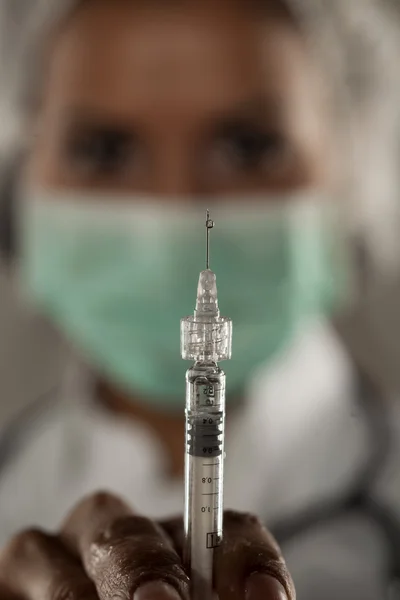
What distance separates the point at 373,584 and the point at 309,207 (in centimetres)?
72

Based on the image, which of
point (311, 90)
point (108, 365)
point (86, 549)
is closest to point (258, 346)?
point (108, 365)

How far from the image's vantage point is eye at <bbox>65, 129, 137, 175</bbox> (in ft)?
3.79

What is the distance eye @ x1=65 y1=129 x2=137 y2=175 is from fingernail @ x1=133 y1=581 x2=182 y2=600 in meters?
0.80

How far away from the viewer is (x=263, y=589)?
A: 1.65 feet

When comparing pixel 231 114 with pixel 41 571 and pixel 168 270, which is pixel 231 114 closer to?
pixel 168 270

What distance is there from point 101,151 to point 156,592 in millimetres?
837

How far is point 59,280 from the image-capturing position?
1233mm

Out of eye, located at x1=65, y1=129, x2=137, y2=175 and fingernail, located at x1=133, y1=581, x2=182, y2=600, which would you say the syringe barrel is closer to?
fingernail, located at x1=133, y1=581, x2=182, y2=600

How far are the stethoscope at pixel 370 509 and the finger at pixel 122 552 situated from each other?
0.72 meters

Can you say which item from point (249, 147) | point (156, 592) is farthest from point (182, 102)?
point (156, 592)

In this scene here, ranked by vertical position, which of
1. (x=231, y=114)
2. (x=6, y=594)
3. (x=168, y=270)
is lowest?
(x=6, y=594)

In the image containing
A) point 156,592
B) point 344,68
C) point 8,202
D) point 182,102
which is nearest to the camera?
point 156,592

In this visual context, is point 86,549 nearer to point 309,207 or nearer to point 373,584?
point 309,207

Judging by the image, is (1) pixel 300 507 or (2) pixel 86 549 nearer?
(2) pixel 86 549
